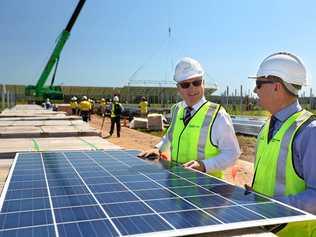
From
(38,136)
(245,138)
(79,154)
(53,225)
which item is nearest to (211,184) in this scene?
(53,225)

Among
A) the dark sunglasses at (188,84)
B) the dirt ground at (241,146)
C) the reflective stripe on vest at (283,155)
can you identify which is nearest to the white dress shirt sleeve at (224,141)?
the dark sunglasses at (188,84)

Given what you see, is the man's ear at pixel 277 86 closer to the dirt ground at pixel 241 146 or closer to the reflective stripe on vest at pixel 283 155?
the reflective stripe on vest at pixel 283 155

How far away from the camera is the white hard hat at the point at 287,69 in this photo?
3027 mm

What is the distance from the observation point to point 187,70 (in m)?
4.19

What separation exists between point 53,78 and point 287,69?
51828 millimetres

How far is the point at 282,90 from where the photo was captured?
3.06 metres

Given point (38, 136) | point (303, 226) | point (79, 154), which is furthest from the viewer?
point (38, 136)

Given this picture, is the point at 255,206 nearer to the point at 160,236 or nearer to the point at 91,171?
the point at 160,236

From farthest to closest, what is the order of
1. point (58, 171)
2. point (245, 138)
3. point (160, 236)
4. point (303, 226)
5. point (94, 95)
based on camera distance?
point (94, 95) → point (245, 138) → point (58, 171) → point (303, 226) → point (160, 236)

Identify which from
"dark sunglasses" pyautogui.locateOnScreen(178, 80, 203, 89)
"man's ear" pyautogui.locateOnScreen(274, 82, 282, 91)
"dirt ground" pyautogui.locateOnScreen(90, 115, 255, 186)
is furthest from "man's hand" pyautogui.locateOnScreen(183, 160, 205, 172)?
"dirt ground" pyautogui.locateOnScreen(90, 115, 255, 186)

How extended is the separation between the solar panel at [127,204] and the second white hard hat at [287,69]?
93 cm

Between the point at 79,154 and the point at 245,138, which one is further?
the point at 245,138

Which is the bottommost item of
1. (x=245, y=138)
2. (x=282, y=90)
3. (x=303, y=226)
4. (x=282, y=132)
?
(x=245, y=138)

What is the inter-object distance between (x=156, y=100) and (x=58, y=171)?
59.8 m
